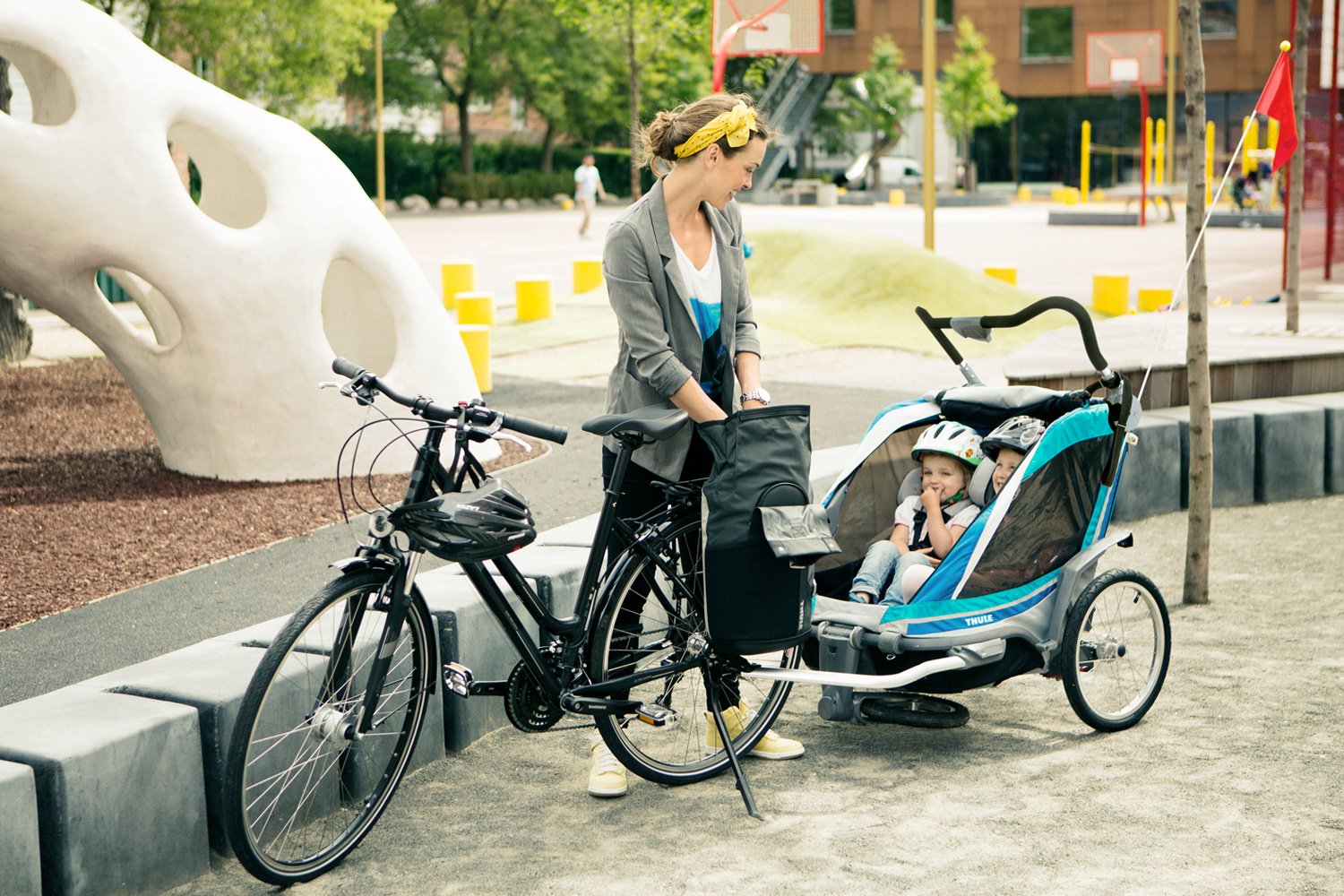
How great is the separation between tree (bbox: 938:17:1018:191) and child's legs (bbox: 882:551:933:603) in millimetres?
49176

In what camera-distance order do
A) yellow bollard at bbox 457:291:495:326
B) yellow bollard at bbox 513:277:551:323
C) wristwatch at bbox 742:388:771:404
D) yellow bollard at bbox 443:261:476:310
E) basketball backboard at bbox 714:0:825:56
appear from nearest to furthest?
wristwatch at bbox 742:388:771:404 → yellow bollard at bbox 457:291:495:326 → yellow bollard at bbox 513:277:551:323 → basketball backboard at bbox 714:0:825:56 → yellow bollard at bbox 443:261:476:310

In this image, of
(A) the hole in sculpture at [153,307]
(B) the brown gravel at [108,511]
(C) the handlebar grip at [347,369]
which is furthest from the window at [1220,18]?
(C) the handlebar grip at [347,369]

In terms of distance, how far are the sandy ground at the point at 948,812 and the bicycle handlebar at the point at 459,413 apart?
3.68 feet

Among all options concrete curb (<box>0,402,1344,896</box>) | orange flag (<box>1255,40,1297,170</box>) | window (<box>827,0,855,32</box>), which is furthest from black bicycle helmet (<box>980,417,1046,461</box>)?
window (<box>827,0,855,32</box>)

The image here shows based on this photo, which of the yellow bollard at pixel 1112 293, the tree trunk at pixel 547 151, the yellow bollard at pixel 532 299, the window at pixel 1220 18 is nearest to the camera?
the yellow bollard at pixel 532 299

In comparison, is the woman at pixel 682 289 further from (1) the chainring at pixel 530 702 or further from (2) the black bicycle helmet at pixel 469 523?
(2) the black bicycle helmet at pixel 469 523

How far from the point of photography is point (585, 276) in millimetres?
18672

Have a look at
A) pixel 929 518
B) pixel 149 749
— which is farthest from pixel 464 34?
pixel 149 749

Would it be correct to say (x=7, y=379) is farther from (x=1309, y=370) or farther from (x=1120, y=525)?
(x=1309, y=370)

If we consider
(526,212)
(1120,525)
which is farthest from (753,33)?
(526,212)

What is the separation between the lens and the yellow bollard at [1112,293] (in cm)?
1750

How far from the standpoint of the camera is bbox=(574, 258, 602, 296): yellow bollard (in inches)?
728

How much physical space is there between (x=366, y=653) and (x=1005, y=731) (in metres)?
2.18

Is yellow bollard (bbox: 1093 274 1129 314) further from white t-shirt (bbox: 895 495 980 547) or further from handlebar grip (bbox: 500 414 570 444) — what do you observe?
handlebar grip (bbox: 500 414 570 444)
